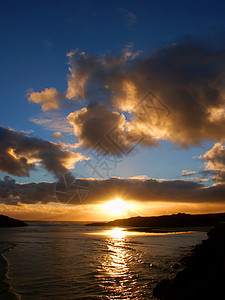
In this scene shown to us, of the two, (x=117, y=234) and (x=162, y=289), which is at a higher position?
(x=162, y=289)

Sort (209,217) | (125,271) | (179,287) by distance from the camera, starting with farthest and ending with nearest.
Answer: (209,217) < (125,271) < (179,287)

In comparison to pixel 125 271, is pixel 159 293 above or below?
above

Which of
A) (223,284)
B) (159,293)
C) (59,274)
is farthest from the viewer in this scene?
(59,274)

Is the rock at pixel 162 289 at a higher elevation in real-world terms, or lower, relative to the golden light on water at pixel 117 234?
higher

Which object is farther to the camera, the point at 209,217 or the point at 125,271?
the point at 209,217

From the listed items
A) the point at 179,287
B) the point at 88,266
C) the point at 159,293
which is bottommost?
the point at 88,266

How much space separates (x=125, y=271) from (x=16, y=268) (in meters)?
8.97

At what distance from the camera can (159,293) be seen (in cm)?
1143

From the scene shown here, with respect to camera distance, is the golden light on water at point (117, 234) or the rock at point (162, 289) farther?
A: the golden light on water at point (117, 234)

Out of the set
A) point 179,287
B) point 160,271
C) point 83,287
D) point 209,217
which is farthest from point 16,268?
point 209,217

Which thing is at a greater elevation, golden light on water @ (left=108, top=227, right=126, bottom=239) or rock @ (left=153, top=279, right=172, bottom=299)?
rock @ (left=153, top=279, right=172, bottom=299)

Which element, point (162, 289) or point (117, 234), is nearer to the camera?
point (162, 289)

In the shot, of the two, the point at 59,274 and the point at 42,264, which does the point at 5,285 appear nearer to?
the point at 59,274

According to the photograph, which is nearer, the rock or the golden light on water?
the rock
